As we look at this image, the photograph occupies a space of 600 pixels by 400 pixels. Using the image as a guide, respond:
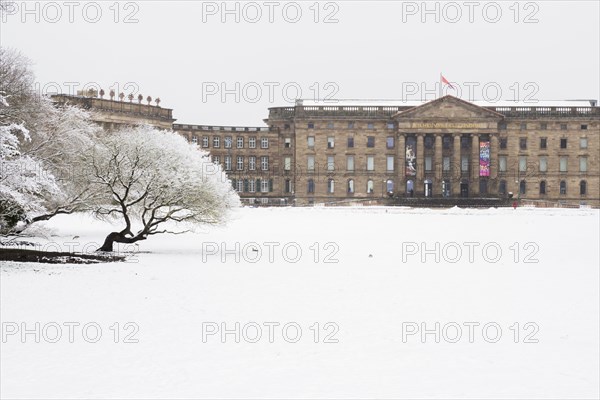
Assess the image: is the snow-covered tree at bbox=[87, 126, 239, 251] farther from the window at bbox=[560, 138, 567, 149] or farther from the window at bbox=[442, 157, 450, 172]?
the window at bbox=[560, 138, 567, 149]

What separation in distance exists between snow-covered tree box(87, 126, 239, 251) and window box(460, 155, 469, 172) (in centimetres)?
6485

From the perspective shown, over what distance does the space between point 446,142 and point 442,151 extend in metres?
1.50

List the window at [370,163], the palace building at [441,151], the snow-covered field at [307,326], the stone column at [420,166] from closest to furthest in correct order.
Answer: the snow-covered field at [307,326] → the palace building at [441,151] → the stone column at [420,166] → the window at [370,163]

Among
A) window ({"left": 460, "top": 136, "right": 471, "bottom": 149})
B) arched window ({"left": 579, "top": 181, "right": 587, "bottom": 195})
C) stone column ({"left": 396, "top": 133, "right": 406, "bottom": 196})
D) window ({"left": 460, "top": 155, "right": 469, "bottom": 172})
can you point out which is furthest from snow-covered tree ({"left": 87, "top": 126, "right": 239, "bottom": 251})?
arched window ({"left": 579, "top": 181, "right": 587, "bottom": 195})

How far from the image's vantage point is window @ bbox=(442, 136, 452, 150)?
90.8 metres

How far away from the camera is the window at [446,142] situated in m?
90.8

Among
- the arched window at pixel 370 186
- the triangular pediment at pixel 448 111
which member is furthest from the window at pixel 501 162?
the arched window at pixel 370 186

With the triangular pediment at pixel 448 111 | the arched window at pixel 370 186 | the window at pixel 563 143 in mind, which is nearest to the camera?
the triangular pediment at pixel 448 111

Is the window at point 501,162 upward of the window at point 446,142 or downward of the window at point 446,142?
downward

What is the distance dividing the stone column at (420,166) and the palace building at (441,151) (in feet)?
0.43

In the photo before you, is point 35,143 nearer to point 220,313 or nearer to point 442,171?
point 220,313

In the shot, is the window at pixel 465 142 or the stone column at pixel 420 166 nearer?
the stone column at pixel 420 166

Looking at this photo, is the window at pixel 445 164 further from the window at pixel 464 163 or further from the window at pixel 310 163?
the window at pixel 310 163

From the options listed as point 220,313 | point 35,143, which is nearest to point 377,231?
point 35,143
